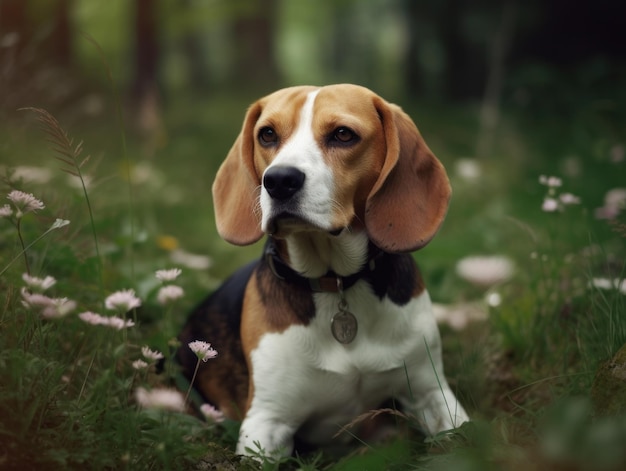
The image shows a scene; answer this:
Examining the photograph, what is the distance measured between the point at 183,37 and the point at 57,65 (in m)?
12.0

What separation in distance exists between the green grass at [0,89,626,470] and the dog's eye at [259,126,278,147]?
0.67 meters

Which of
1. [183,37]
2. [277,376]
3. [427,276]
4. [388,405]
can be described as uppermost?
[277,376]

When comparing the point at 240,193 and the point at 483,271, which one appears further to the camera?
the point at 483,271

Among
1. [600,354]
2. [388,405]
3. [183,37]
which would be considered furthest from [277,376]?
[183,37]

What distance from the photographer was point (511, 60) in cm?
1095

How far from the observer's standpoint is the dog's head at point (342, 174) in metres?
2.49

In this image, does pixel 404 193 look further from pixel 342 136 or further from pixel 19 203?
pixel 19 203

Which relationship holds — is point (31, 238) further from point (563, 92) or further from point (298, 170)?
point (563, 92)

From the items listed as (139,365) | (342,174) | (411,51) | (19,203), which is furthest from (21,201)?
(411,51)

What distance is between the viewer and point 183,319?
4.02 metres

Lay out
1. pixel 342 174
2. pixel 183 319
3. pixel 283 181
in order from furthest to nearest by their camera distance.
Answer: pixel 183 319 → pixel 342 174 → pixel 283 181

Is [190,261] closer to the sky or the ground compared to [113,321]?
closer to the ground

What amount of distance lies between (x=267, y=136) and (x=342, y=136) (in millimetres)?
330

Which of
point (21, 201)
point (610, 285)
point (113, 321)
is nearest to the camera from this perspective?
point (113, 321)
